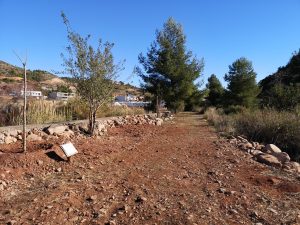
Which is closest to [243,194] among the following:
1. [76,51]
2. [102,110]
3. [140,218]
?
[140,218]

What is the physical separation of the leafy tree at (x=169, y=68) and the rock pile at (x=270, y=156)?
12157mm

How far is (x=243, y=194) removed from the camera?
5.48 metres

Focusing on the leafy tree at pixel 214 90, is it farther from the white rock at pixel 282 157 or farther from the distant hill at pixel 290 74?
the white rock at pixel 282 157

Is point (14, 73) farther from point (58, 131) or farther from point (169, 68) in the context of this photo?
point (58, 131)

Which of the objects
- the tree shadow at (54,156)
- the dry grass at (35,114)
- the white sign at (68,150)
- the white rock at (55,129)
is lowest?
the tree shadow at (54,156)

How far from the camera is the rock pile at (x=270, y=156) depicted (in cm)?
804

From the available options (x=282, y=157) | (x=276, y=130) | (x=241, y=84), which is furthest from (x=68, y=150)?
(x=241, y=84)

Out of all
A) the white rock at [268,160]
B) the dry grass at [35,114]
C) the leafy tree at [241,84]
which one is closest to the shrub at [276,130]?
the white rock at [268,160]

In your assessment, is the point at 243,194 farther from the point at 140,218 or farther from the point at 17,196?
the point at 17,196

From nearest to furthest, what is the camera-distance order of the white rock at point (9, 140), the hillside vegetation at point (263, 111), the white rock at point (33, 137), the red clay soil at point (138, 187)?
the red clay soil at point (138, 187)
the white rock at point (9, 140)
the white rock at point (33, 137)
the hillside vegetation at point (263, 111)

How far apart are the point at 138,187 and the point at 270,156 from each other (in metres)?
4.24

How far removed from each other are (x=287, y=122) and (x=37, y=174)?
8869 mm

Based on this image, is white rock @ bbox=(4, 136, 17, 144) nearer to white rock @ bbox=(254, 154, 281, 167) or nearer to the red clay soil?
the red clay soil

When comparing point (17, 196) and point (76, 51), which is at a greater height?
point (76, 51)
